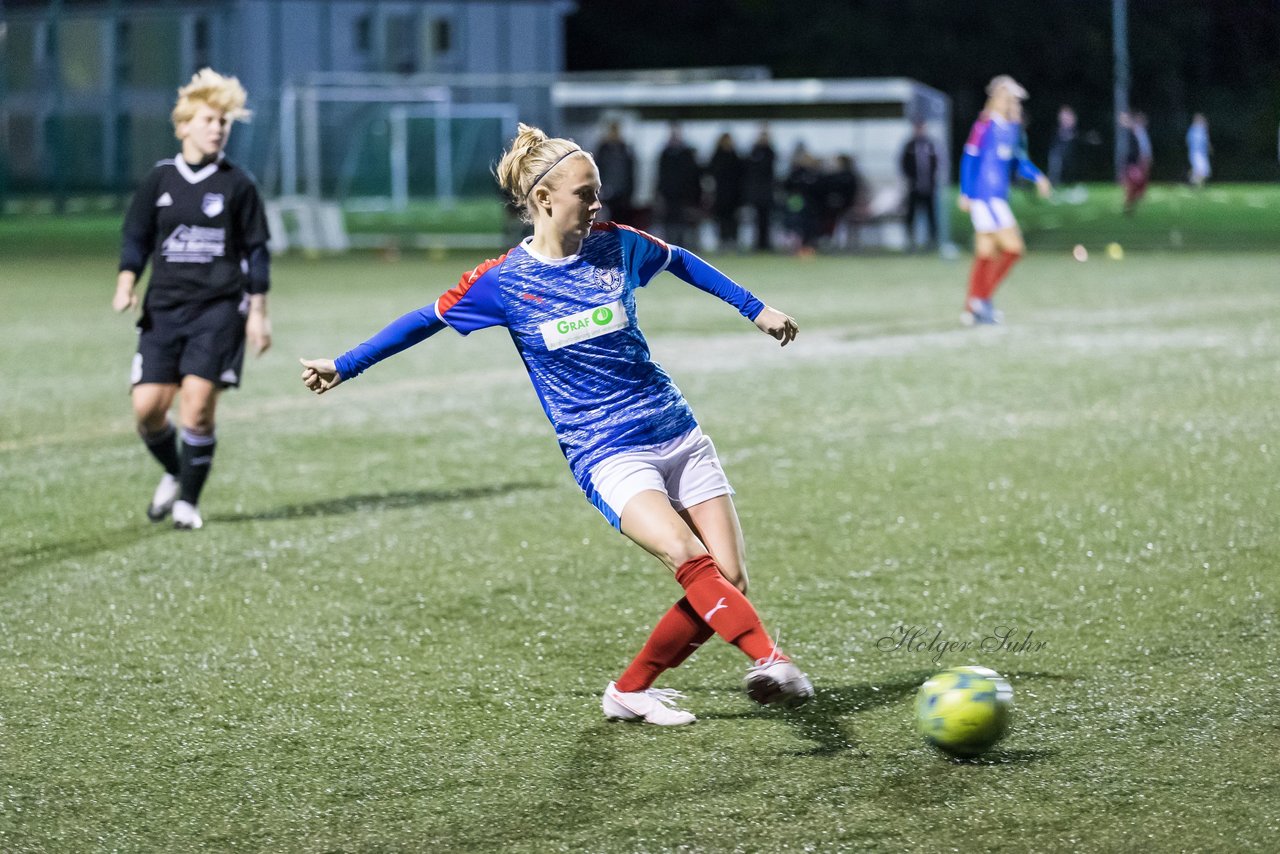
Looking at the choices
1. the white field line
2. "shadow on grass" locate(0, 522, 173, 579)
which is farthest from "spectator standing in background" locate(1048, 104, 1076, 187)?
"shadow on grass" locate(0, 522, 173, 579)

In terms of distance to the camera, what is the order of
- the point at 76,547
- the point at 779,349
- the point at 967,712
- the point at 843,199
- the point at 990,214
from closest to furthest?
the point at 967,712
the point at 76,547
the point at 779,349
the point at 990,214
the point at 843,199

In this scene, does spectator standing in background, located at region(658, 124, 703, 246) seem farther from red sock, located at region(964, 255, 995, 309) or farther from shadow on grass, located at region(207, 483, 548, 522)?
shadow on grass, located at region(207, 483, 548, 522)

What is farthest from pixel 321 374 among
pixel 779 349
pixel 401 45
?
pixel 401 45

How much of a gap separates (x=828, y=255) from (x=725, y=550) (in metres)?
21.6

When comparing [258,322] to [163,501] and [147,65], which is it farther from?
[147,65]

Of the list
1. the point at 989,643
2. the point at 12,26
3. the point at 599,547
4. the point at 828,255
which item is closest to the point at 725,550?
the point at 989,643

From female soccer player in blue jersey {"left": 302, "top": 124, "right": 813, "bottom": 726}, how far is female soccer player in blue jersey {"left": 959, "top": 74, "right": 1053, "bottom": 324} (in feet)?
35.5

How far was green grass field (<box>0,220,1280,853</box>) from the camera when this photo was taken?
3.91 m

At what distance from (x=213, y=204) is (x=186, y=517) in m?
1.34

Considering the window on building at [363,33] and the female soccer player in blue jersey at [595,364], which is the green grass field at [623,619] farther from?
the window on building at [363,33]

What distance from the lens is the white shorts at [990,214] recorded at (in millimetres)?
15234

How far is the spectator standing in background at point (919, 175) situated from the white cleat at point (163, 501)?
1837cm

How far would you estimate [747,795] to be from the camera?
3988 millimetres

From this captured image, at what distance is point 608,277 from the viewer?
15.0 ft
